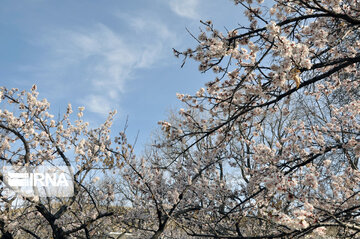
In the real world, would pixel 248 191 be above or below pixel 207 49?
below

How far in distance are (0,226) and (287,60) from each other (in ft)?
20.5

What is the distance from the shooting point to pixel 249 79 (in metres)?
4.02

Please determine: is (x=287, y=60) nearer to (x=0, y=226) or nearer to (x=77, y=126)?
(x=0, y=226)

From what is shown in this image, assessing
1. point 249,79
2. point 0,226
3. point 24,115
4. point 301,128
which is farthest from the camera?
point 24,115

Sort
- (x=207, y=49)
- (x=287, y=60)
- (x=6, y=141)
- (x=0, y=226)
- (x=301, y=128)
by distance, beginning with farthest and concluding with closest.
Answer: (x=6, y=141), (x=301, y=128), (x=0, y=226), (x=207, y=49), (x=287, y=60)

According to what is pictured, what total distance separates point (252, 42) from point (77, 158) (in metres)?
5.67

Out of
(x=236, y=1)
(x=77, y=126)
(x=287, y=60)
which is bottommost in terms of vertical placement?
(x=287, y=60)

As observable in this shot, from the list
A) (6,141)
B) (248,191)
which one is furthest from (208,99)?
(6,141)

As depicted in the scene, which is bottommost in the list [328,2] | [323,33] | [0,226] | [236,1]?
[0,226]

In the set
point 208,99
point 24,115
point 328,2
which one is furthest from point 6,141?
point 328,2

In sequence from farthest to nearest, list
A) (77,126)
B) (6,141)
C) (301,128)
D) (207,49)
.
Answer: (77,126) → (6,141) → (301,128) → (207,49)

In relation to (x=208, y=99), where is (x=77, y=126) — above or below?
above

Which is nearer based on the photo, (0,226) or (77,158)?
(0,226)

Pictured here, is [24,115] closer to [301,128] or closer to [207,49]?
[207,49]
